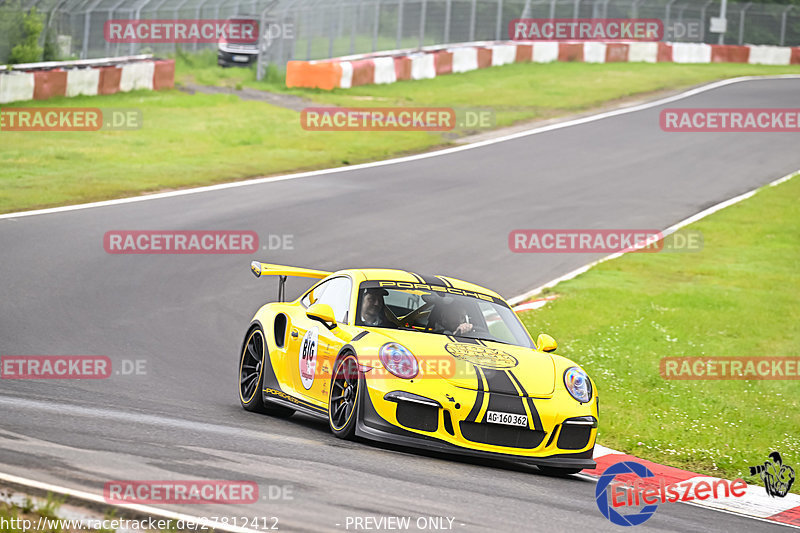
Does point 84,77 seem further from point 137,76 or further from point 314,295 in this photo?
point 314,295

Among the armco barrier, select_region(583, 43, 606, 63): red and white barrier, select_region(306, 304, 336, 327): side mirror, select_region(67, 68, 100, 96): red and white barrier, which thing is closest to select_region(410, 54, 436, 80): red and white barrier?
the armco barrier

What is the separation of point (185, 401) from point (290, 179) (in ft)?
43.2

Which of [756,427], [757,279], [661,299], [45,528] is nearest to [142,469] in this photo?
[45,528]

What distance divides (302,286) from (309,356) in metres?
6.34

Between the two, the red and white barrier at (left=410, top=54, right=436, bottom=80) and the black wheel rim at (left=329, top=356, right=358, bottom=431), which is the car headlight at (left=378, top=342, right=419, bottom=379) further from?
the red and white barrier at (left=410, top=54, right=436, bottom=80)

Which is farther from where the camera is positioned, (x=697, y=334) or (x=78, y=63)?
(x=78, y=63)

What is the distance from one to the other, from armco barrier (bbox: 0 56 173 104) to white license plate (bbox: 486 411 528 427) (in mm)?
21704

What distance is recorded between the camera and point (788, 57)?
50656 millimetres

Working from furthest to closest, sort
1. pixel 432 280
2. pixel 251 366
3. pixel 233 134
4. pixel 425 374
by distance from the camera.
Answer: pixel 233 134, pixel 251 366, pixel 432 280, pixel 425 374

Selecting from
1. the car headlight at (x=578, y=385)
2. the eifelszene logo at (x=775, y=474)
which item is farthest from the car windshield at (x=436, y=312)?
the eifelszene logo at (x=775, y=474)

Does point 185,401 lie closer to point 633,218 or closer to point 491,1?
point 633,218

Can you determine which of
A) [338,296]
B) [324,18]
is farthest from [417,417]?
[324,18]

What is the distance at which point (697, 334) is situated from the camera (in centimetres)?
1375

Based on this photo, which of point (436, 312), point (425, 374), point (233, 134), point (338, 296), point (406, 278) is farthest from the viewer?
point (233, 134)
